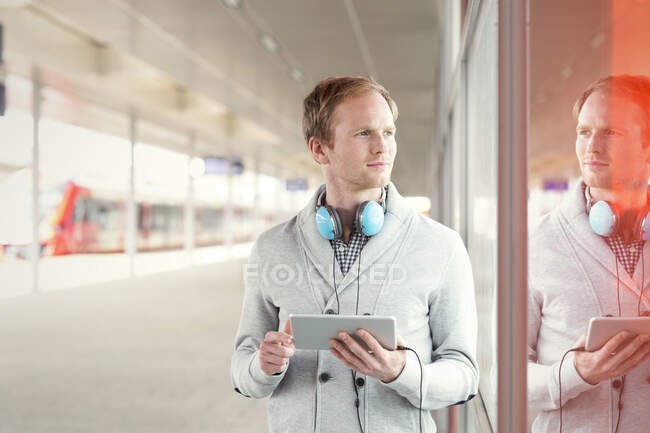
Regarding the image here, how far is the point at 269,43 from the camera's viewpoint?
905cm

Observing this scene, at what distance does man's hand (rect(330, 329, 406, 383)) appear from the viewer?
1.38m

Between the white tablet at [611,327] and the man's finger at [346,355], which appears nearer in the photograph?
the white tablet at [611,327]

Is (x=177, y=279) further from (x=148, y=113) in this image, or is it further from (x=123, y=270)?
(x=148, y=113)

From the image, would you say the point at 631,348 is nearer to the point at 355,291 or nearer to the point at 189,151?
the point at 355,291

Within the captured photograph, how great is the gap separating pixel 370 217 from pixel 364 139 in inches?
8.0

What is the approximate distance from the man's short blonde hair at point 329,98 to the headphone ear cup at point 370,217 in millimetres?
208

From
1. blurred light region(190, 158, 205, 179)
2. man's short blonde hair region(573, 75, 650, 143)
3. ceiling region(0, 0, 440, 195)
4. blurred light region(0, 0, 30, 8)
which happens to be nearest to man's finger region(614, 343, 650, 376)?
man's short blonde hair region(573, 75, 650, 143)

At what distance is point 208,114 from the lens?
1822cm

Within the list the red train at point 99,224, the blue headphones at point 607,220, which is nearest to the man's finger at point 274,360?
the blue headphones at point 607,220

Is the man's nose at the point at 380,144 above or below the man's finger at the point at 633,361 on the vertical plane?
above

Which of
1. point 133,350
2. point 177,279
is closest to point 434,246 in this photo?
point 133,350

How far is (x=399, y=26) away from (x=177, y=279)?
367 inches

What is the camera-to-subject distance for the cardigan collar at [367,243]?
1.60 m

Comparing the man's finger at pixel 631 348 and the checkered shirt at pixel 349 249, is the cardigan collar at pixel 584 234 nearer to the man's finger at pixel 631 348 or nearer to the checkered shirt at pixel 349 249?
the man's finger at pixel 631 348
